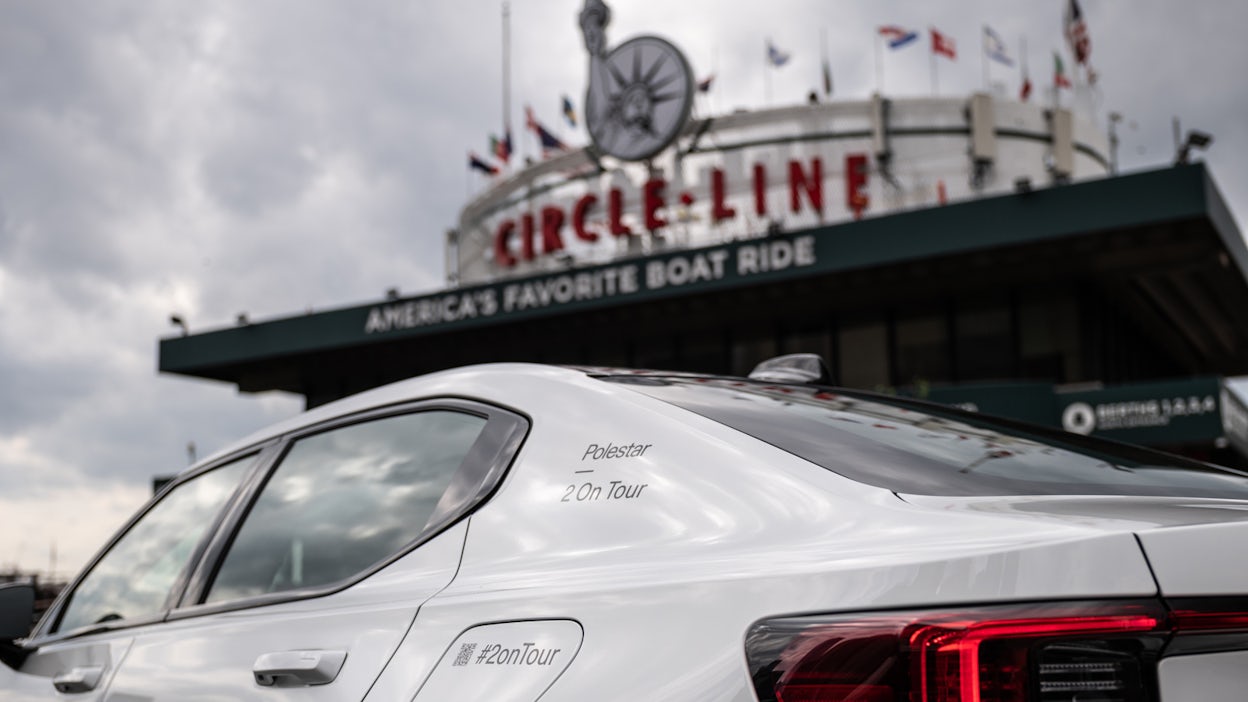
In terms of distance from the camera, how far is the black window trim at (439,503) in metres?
2.17

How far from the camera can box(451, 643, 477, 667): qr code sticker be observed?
1812 millimetres

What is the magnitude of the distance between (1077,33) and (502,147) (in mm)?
20536

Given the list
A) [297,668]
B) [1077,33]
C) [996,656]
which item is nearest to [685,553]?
[996,656]

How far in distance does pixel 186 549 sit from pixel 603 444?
1532 mm

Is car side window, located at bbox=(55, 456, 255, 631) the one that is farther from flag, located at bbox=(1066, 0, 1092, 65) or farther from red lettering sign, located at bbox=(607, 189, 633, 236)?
flag, located at bbox=(1066, 0, 1092, 65)

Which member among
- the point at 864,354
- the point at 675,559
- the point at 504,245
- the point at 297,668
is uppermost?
the point at 504,245

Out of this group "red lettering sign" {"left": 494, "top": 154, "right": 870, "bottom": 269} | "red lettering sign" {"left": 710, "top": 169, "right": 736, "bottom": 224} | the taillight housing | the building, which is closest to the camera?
the taillight housing

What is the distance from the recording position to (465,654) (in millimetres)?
1822

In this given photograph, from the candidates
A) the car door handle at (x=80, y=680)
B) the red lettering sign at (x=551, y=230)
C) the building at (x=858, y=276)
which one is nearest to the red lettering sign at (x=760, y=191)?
the building at (x=858, y=276)

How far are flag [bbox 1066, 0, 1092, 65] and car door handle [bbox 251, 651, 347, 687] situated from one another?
39127 millimetres

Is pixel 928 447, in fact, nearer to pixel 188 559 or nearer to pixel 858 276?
pixel 188 559

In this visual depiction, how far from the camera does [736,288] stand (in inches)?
934

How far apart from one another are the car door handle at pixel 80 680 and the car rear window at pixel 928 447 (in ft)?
4.98

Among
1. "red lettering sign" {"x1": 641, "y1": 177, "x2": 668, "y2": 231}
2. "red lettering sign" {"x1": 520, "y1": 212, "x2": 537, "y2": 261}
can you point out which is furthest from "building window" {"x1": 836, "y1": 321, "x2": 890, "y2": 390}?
"red lettering sign" {"x1": 520, "y1": 212, "x2": 537, "y2": 261}
